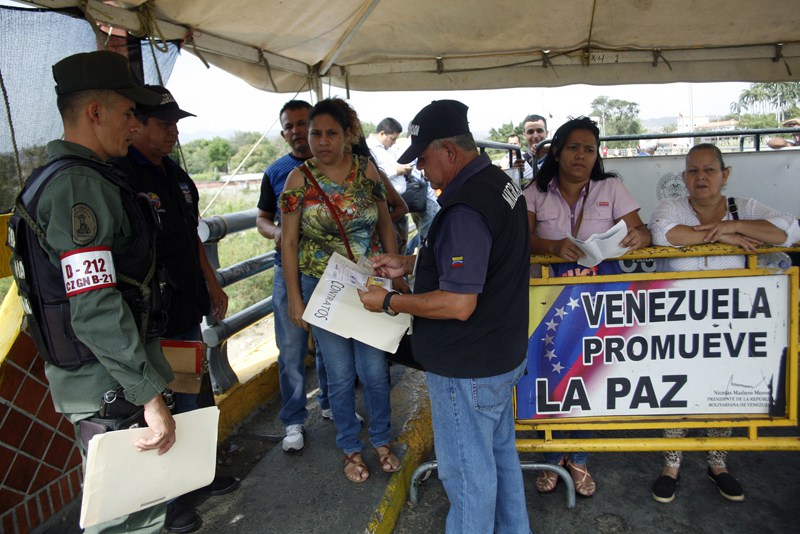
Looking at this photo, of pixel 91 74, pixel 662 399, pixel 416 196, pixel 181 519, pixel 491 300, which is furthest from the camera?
pixel 416 196

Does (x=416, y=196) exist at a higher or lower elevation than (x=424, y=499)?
higher

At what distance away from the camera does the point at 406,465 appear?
3.24 metres

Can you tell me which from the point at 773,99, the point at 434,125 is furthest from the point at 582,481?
the point at 773,99

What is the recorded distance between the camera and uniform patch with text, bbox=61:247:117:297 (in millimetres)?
1727

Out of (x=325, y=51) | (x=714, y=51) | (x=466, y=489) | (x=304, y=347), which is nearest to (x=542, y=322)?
(x=466, y=489)

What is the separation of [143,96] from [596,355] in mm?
2355

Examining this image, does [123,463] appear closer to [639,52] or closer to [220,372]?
[220,372]

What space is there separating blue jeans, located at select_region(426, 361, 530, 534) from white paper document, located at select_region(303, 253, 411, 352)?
452mm

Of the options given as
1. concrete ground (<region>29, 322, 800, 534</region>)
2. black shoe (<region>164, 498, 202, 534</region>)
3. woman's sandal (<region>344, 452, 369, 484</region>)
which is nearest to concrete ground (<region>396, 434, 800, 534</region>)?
concrete ground (<region>29, 322, 800, 534</region>)

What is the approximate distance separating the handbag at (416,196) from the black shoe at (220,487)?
3534 millimetres

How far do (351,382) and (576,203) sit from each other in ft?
5.21

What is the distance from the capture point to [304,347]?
354 cm

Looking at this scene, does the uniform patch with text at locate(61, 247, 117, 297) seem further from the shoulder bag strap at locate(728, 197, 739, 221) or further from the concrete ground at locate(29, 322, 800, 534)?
the shoulder bag strap at locate(728, 197, 739, 221)

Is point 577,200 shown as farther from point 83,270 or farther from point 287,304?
point 83,270
